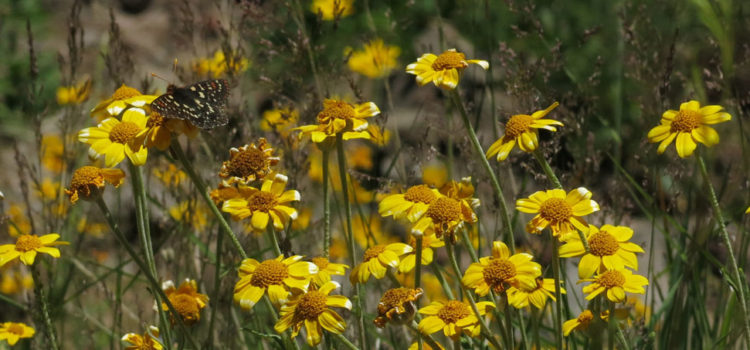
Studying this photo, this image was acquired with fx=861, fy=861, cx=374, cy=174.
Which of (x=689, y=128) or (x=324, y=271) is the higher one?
(x=689, y=128)

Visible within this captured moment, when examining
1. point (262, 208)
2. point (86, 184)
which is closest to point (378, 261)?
point (262, 208)

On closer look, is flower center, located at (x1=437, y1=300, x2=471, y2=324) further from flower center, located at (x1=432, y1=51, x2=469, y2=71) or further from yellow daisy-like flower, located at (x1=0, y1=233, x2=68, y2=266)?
yellow daisy-like flower, located at (x1=0, y1=233, x2=68, y2=266)

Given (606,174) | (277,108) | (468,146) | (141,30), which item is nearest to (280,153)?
(277,108)

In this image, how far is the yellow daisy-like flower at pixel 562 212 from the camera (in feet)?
4.48

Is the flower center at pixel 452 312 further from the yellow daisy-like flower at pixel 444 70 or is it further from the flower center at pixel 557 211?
the yellow daisy-like flower at pixel 444 70

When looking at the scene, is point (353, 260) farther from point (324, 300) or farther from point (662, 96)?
point (662, 96)

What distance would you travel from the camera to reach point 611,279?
1.41m

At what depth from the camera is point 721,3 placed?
2092mm

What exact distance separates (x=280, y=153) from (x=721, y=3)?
1.24m

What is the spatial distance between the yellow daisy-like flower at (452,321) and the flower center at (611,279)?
19 centimetres

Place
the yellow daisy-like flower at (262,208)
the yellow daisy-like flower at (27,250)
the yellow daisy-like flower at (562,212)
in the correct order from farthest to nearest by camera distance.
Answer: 1. the yellow daisy-like flower at (27,250)
2. the yellow daisy-like flower at (262,208)
3. the yellow daisy-like flower at (562,212)

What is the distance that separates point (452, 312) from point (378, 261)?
15 centimetres

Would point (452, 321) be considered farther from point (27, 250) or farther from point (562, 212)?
point (27, 250)

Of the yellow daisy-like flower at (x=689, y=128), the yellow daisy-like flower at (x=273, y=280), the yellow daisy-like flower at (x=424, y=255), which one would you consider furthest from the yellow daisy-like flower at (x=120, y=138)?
the yellow daisy-like flower at (x=689, y=128)
